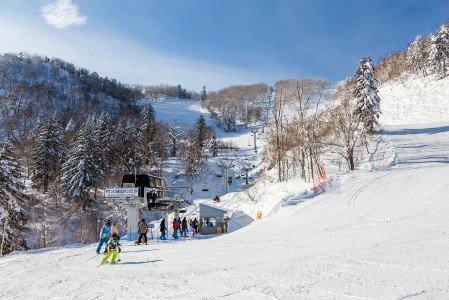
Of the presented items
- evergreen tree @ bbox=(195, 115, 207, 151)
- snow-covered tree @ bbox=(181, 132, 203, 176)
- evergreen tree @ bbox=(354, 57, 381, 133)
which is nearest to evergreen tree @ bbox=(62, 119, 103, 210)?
snow-covered tree @ bbox=(181, 132, 203, 176)

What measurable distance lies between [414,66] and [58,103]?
126 meters

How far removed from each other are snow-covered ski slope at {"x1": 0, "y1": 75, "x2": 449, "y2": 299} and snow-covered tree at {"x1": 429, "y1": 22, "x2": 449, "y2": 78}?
212 ft

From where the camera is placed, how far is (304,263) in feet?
32.3

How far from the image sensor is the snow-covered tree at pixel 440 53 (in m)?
74.8

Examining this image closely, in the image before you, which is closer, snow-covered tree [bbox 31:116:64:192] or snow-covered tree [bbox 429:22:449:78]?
snow-covered tree [bbox 31:116:64:192]

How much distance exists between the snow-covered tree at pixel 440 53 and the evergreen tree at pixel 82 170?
229 ft

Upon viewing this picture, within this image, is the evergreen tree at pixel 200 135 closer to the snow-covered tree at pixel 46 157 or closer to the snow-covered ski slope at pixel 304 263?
the snow-covered tree at pixel 46 157

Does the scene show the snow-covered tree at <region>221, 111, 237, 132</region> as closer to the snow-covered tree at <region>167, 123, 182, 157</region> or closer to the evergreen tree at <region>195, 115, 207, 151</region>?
the evergreen tree at <region>195, 115, 207, 151</region>

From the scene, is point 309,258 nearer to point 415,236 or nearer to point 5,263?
point 415,236

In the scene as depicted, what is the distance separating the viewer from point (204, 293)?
7.47 m

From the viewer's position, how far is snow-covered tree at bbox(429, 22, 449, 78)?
2945 inches

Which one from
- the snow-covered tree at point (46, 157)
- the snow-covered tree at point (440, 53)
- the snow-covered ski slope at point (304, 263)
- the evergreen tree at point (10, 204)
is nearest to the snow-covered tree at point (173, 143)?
the snow-covered tree at point (46, 157)

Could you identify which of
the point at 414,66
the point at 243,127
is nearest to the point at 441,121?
the point at 414,66

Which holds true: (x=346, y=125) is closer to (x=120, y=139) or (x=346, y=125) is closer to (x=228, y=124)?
(x=120, y=139)
